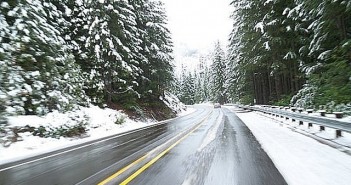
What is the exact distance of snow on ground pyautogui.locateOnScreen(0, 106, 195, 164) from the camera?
11.2 metres

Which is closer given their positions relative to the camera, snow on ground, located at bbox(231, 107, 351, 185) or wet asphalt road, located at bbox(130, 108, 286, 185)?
snow on ground, located at bbox(231, 107, 351, 185)

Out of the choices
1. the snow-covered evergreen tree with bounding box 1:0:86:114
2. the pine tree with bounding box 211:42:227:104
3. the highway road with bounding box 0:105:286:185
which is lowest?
the highway road with bounding box 0:105:286:185

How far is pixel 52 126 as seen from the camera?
1449 cm

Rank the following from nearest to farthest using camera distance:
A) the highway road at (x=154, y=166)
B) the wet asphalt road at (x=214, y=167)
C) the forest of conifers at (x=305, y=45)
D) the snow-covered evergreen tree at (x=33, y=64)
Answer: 1. the wet asphalt road at (x=214, y=167)
2. the highway road at (x=154, y=166)
3. the snow-covered evergreen tree at (x=33, y=64)
4. the forest of conifers at (x=305, y=45)

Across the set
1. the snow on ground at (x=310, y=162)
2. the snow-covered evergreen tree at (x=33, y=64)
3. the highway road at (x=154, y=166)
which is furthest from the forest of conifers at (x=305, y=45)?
the snow-covered evergreen tree at (x=33, y=64)

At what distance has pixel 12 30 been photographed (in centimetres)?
1489

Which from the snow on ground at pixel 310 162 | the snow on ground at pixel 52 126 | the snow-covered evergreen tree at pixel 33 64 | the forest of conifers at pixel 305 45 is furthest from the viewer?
the forest of conifers at pixel 305 45

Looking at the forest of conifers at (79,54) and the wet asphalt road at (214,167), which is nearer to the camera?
the wet asphalt road at (214,167)

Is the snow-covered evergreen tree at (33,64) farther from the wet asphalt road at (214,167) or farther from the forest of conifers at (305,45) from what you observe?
the forest of conifers at (305,45)

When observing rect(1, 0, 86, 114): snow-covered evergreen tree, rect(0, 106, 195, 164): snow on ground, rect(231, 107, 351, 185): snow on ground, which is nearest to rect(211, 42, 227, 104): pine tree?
rect(0, 106, 195, 164): snow on ground

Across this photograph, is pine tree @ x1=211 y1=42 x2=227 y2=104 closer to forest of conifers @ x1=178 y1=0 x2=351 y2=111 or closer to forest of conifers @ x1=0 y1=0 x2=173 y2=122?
forest of conifers @ x1=178 y1=0 x2=351 y2=111

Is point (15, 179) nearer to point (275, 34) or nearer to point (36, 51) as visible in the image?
point (36, 51)

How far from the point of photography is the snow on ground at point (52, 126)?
11.2 metres

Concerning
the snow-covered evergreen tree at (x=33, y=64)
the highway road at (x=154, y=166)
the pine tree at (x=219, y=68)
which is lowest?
the highway road at (x=154, y=166)
